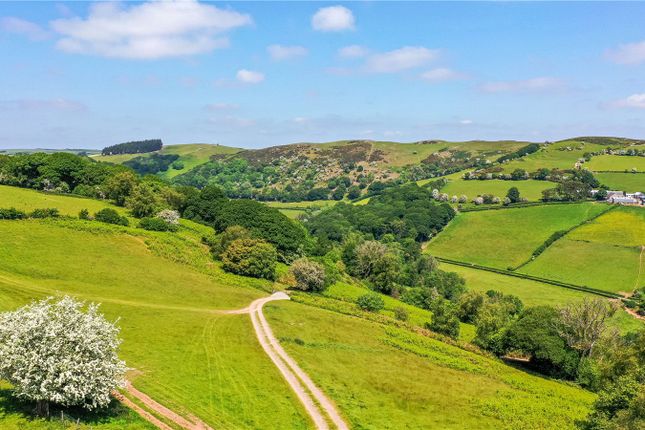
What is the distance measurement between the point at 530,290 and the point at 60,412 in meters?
124

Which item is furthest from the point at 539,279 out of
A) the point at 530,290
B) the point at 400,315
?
the point at 400,315

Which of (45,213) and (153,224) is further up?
(45,213)

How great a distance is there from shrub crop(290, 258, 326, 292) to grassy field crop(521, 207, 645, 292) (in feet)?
271

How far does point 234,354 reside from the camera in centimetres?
5219

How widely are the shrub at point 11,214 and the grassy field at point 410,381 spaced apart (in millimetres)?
50469

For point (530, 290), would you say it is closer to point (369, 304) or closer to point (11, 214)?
point (369, 304)

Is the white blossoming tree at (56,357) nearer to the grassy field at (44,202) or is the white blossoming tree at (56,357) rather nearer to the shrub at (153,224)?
the shrub at (153,224)

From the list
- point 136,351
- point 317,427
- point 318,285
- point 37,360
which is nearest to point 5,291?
point 136,351

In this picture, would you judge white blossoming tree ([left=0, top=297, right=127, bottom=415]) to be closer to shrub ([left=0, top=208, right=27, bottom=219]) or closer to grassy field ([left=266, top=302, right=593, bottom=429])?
grassy field ([left=266, top=302, right=593, bottom=429])

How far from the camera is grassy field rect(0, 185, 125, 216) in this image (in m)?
93.5

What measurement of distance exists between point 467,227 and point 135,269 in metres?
142

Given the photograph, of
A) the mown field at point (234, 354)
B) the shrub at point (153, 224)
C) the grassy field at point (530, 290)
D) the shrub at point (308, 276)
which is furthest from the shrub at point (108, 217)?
the grassy field at point (530, 290)

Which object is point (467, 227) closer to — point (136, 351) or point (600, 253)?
point (600, 253)

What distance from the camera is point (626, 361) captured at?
55438 millimetres
